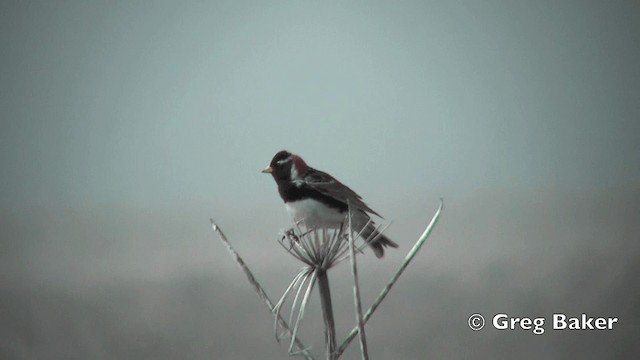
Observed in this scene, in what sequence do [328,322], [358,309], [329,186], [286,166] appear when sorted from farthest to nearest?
1. [286,166]
2. [329,186]
3. [328,322]
4. [358,309]

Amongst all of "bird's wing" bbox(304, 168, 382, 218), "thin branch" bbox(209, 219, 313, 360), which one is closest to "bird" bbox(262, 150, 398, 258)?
"bird's wing" bbox(304, 168, 382, 218)

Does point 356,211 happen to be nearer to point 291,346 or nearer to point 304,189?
point 304,189

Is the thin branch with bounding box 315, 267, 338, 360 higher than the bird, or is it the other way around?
the bird

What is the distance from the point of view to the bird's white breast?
7066mm

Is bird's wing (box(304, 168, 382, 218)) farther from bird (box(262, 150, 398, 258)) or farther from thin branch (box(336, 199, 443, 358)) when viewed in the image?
thin branch (box(336, 199, 443, 358))

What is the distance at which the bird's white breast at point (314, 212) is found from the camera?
707 centimetres

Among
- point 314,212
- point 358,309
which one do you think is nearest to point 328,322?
point 358,309

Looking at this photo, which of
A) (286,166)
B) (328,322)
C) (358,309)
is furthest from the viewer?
(286,166)

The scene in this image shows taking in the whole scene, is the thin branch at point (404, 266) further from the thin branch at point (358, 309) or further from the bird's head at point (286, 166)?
the bird's head at point (286, 166)

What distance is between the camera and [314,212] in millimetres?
7070

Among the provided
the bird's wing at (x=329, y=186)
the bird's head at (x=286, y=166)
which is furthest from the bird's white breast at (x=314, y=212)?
the bird's head at (x=286, y=166)

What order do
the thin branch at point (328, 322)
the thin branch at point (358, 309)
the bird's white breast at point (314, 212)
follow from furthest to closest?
the bird's white breast at point (314, 212) < the thin branch at point (328, 322) < the thin branch at point (358, 309)

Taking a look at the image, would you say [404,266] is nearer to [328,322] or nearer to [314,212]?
[328,322]

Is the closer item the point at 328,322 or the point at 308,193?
the point at 328,322
